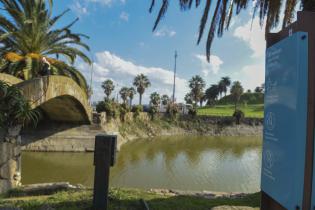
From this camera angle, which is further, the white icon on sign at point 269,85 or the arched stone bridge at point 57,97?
the arched stone bridge at point 57,97

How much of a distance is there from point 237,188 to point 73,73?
1109cm

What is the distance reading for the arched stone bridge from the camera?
866cm

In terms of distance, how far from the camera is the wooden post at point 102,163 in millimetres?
3854

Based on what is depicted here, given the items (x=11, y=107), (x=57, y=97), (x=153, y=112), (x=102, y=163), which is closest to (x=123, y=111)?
(x=153, y=112)

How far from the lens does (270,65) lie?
8.50ft

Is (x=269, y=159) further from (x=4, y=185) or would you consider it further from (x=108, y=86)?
(x=108, y=86)

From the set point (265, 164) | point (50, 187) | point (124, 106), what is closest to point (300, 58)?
point (265, 164)

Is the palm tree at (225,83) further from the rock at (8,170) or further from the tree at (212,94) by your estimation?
the rock at (8,170)

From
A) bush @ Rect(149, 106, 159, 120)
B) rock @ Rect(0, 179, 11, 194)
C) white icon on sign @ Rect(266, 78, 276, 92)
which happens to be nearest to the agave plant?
rock @ Rect(0, 179, 11, 194)

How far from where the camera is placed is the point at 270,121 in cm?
254

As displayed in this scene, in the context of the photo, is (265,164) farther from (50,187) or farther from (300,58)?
(50,187)

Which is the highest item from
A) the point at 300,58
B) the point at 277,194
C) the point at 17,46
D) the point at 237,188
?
the point at 17,46

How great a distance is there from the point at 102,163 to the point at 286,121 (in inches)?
96.6

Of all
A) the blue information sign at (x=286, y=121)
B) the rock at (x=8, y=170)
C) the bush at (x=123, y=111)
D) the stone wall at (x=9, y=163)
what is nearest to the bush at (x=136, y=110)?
the bush at (x=123, y=111)
